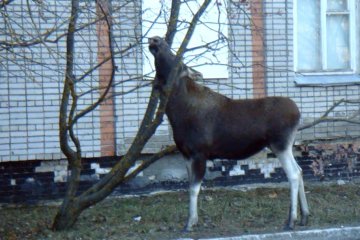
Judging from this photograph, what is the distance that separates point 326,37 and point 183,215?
4.08 m

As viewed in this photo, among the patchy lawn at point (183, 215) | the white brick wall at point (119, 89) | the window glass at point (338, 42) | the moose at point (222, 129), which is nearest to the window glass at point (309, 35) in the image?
the window glass at point (338, 42)

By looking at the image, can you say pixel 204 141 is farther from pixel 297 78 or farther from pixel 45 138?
pixel 297 78

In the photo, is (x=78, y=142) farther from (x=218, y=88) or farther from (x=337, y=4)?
(x=337, y=4)

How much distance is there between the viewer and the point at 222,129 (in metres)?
8.99

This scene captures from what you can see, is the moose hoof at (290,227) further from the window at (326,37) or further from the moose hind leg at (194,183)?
the window at (326,37)

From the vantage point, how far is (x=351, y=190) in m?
11.7

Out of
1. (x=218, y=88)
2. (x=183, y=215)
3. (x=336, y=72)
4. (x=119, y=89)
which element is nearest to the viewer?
(x=183, y=215)

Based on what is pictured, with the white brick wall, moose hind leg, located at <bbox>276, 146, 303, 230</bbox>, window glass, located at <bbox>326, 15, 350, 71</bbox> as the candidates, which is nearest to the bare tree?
the white brick wall

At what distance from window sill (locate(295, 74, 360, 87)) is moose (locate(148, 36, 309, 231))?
A: 3008 mm

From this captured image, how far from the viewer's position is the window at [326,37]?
1241 cm

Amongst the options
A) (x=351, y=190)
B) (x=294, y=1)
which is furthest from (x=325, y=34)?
(x=351, y=190)

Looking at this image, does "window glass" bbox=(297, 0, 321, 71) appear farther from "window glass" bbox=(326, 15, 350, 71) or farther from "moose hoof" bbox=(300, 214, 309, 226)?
"moose hoof" bbox=(300, 214, 309, 226)

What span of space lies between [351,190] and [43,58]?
4477 millimetres

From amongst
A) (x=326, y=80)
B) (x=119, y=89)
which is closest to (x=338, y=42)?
(x=326, y=80)
